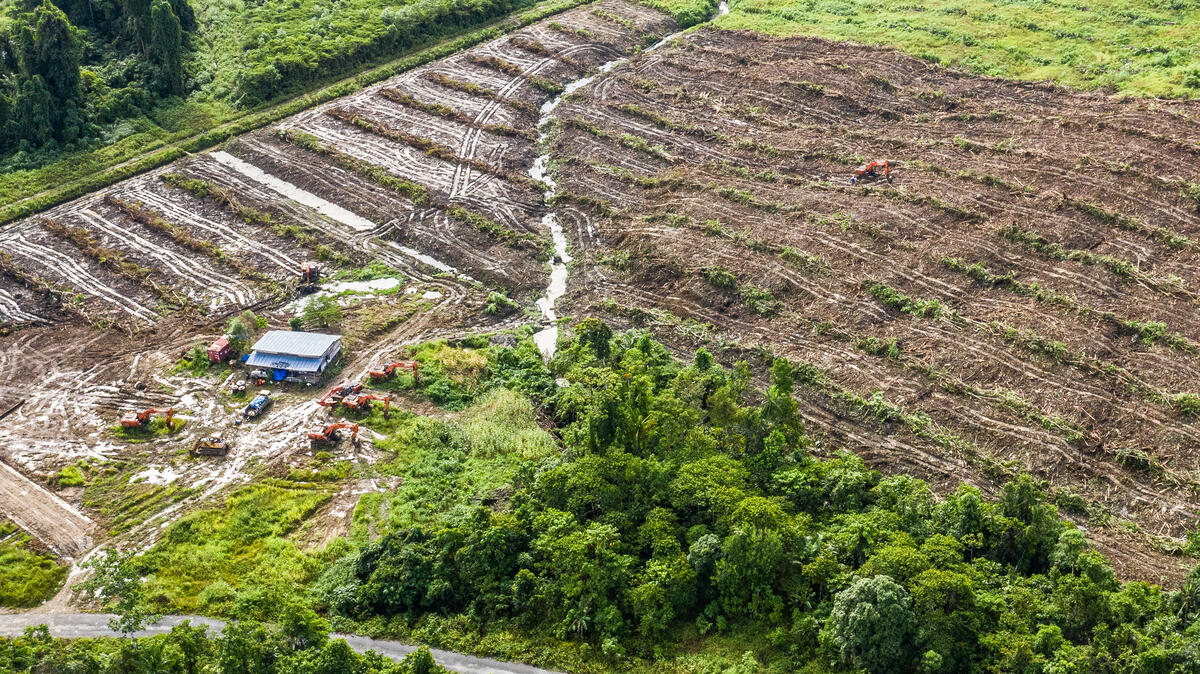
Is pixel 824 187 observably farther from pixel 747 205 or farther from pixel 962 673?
pixel 962 673

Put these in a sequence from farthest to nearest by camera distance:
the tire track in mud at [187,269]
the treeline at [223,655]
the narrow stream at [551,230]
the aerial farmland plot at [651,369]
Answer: the tire track in mud at [187,269] → the narrow stream at [551,230] → the aerial farmland plot at [651,369] → the treeline at [223,655]

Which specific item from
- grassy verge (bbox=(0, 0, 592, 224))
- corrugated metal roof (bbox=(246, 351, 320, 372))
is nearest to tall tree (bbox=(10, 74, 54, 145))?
grassy verge (bbox=(0, 0, 592, 224))

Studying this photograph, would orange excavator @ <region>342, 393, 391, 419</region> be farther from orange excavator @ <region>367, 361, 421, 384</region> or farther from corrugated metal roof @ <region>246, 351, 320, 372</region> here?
corrugated metal roof @ <region>246, 351, 320, 372</region>

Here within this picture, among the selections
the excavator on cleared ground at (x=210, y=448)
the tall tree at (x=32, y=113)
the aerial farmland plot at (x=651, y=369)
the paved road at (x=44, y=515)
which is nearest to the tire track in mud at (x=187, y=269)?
the aerial farmland plot at (x=651, y=369)

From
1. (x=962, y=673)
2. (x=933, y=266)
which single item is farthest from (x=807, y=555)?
(x=933, y=266)

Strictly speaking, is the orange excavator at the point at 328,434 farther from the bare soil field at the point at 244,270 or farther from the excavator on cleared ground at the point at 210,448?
the excavator on cleared ground at the point at 210,448

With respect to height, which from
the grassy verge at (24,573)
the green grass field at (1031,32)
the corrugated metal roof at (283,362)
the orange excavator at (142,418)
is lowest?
the grassy verge at (24,573)
